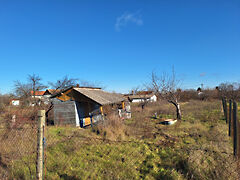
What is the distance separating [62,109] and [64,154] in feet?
26.1

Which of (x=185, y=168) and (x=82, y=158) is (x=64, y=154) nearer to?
(x=82, y=158)

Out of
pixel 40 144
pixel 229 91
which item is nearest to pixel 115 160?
pixel 40 144

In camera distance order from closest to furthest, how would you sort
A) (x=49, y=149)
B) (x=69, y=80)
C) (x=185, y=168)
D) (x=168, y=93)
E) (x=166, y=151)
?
(x=185, y=168), (x=166, y=151), (x=49, y=149), (x=168, y=93), (x=69, y=80)

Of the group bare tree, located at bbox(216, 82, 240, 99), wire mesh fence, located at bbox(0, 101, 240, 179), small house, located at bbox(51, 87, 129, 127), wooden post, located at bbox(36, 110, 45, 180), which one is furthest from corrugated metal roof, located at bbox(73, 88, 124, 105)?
bare tree, located at bbox(216, 82, 240, 99)

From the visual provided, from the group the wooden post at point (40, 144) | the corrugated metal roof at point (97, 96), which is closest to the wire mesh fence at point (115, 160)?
the wooden post at point (40, 144)

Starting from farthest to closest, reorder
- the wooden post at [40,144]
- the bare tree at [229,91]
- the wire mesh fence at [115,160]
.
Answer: the bare tree at [229,91], the wire mesh fence at [115,160], the wooden post at [40,144]

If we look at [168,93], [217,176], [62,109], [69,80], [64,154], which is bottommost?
[64,154]

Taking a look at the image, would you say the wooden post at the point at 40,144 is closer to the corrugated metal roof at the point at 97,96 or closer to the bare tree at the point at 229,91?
the corrugated metal roof at the point at 97,96

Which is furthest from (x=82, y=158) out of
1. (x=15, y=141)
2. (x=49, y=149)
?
(x=15, y=141)

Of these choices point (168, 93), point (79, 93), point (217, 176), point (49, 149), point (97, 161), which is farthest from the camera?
point (168, 93)

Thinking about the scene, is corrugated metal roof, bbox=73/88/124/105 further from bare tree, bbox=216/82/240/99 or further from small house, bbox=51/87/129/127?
bare tree, bbox=216/82/240/99

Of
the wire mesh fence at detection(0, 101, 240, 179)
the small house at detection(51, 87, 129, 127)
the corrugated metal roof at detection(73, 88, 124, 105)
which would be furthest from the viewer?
the small house at detection(51, 87, 129, 127)

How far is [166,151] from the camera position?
5402 mm

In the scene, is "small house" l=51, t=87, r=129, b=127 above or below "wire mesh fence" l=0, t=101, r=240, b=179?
above
